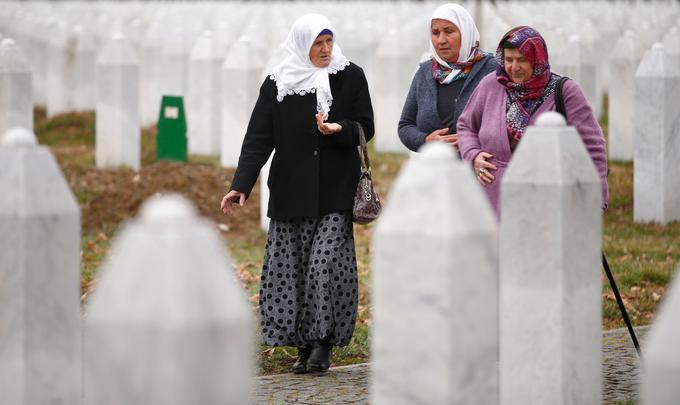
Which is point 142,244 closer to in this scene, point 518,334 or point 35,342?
point 35,342

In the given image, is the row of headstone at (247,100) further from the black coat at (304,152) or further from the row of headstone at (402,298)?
the row of headstone at (402,298)

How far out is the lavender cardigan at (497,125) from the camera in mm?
6699

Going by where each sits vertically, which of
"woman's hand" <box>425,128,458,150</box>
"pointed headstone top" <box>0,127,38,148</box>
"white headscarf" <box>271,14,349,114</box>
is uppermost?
"white headscarf" <box>271,14,349,114</box>

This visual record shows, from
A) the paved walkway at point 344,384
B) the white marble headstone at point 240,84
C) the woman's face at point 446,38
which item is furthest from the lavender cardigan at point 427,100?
the white marble headstone at point 240,84

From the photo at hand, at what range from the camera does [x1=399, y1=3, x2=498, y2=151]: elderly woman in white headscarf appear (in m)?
7.24

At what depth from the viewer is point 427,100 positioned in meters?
7.40

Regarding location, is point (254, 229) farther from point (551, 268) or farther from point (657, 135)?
point (551, 268)

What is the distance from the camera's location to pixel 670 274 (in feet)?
33.9

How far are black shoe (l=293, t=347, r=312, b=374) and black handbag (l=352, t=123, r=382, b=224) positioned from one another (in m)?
0.73

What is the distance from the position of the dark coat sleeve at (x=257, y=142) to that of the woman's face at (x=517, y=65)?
1.33 m

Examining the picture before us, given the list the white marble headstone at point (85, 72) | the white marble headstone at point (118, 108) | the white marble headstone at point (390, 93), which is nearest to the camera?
the white marble headstone at point (118, 108)

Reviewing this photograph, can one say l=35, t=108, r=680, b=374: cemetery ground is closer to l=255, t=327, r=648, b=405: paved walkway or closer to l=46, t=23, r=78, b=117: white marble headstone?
l=255, t=327, r=648, b=405: paved walkway

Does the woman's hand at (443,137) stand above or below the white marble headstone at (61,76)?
below

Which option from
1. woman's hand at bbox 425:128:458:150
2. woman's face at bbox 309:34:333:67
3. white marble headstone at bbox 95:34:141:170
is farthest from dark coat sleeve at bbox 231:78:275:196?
white marble headstone at bbox 95:34:141:170
